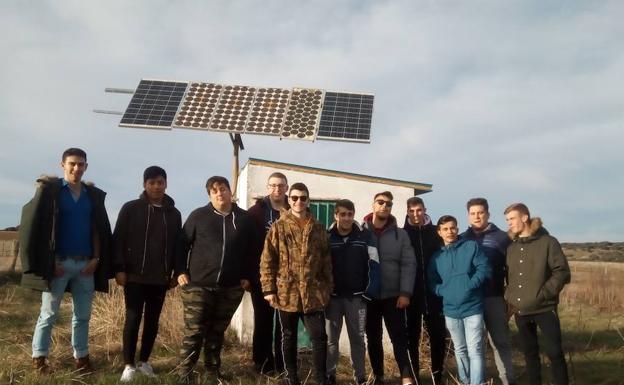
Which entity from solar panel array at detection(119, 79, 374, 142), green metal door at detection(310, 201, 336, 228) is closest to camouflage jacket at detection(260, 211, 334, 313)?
green metal door at detection(310, 201, 336, 228)

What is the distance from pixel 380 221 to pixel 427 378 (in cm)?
196

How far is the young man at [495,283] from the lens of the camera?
4730mm

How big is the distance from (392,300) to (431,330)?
656 mm

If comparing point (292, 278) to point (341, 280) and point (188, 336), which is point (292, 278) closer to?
point (341, 280)

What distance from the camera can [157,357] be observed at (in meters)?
5.62

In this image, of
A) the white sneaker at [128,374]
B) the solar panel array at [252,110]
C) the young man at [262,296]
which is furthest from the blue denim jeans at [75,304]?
the solar panel array at [252,110]

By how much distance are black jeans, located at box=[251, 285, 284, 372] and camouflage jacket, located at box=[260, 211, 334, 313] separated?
0.53m

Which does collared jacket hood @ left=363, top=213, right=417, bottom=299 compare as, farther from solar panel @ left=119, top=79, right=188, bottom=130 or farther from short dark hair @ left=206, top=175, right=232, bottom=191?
solar panel @ left=119, top=79, right=188, bottom=130

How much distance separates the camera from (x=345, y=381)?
517 centimetres

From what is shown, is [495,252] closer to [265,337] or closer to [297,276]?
[297,276]

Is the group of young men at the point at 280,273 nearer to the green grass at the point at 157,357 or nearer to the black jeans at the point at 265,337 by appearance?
the black jeans at the point at 265,337

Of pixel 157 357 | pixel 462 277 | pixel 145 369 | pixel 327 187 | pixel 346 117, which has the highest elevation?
pixel 346 117

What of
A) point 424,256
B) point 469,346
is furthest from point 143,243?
point 469,346

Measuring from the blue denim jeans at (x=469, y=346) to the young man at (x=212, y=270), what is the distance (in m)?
1.89
